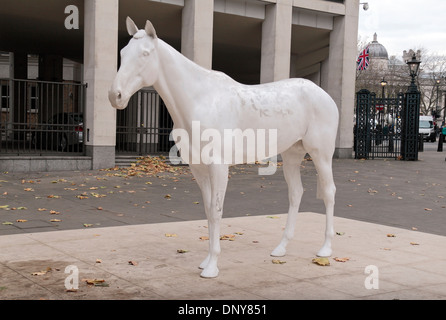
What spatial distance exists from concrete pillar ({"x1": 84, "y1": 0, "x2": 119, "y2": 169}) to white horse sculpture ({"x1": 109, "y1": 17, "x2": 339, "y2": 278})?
38.4ft

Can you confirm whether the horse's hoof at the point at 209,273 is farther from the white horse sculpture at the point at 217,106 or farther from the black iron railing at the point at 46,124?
the black iron railing at the point at 46,124

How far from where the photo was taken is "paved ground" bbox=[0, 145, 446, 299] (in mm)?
4641

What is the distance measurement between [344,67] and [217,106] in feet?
63.6

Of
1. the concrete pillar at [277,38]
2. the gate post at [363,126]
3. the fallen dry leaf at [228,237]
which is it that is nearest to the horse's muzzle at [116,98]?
the fallen dry leaf at [228,237]

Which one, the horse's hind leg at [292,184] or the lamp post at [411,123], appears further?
the lamp post at [411,123]

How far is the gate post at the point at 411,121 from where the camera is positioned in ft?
77.1

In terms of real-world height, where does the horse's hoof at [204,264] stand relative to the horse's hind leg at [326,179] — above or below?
below

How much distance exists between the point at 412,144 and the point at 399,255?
19.0 m

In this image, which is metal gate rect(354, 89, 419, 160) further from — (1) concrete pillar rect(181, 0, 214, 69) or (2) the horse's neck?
(2) the horse's neck

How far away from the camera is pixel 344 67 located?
23.4m

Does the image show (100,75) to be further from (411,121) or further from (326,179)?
(411,121)
